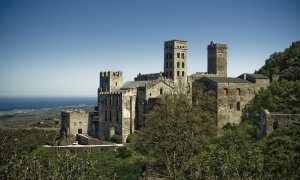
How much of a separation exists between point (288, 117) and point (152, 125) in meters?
18.3

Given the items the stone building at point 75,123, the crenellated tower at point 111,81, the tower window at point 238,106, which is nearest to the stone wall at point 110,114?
the crenellated tower at point 111,81

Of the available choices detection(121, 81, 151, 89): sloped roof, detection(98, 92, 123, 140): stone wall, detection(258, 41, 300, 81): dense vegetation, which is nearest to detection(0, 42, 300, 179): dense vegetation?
detection(258, 41, 300, 81): dense vegetation

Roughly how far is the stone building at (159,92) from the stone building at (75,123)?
0.58 metres

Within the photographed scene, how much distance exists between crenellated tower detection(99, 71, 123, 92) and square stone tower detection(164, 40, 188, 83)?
9.86 metres

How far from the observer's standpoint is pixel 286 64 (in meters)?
70.8

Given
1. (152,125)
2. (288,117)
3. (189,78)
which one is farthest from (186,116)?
(189,78)

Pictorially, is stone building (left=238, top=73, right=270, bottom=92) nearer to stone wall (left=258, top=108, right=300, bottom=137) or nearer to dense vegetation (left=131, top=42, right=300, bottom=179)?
→ dense vegetation (left=131, top=42, right=300, bottom=179)

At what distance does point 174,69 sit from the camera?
77562 millimetres

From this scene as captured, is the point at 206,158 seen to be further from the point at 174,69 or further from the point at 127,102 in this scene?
the point at 174,69

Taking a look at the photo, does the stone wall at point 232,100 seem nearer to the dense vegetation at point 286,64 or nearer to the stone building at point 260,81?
the stone building at point 260,81

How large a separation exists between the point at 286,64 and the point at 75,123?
39641mm

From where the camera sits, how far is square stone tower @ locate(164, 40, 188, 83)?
77688 millimetres

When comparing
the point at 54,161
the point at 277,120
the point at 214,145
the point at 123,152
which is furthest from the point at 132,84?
the point at 277,120

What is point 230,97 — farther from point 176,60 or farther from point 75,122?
point 75,122
